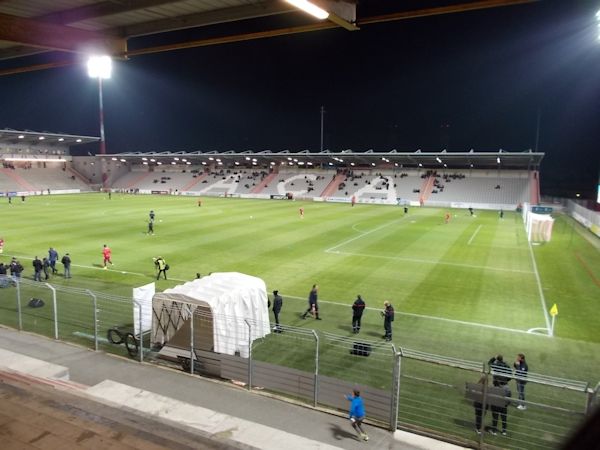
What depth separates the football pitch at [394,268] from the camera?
48.7 feet

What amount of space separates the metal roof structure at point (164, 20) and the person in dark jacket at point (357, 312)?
30.5 ft

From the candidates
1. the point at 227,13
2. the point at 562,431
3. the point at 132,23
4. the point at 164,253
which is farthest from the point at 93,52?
the point at 164,253

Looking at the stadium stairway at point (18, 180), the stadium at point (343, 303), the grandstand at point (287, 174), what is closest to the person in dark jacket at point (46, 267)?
the stadium at point (343, 303)

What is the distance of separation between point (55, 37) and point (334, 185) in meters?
69.2

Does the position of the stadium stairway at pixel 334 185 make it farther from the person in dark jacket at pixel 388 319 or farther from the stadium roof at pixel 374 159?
the person in dark jacket at pixel 388 319

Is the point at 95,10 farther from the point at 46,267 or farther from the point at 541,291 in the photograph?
the point at 541,291

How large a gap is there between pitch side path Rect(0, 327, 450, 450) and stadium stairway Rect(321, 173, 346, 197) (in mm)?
63296

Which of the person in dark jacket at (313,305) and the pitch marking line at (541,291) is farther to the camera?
the pitch marking line at (541,291)

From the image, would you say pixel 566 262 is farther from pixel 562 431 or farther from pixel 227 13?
pixel 227 13

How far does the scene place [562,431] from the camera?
29.7 feet

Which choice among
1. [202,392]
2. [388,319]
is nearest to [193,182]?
[388,319]

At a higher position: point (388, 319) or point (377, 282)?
point (388, 319)

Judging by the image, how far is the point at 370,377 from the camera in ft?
38.1

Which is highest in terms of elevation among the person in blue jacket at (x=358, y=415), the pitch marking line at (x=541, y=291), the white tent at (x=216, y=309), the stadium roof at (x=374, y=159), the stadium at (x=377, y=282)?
the stadium roof at (x=374, y=159)
